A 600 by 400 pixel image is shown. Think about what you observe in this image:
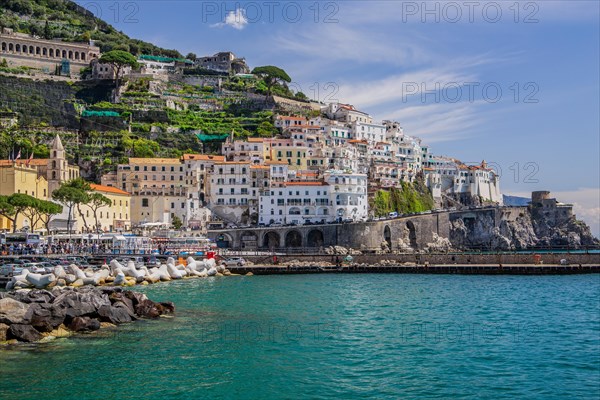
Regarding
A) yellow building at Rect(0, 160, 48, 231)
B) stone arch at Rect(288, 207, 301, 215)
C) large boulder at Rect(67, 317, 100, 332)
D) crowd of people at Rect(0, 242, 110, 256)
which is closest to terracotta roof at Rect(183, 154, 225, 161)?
stone arch at Rect(288, 207, 301, 215)

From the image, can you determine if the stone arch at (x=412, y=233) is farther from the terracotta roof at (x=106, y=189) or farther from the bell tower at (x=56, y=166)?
the bell tower at (x=56, y=166)

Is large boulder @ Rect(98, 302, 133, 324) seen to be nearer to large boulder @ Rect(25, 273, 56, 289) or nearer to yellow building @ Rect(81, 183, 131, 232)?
large boulder @ Rect(25, 273, 56, 289)

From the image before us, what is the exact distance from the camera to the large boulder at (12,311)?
20.9 metres

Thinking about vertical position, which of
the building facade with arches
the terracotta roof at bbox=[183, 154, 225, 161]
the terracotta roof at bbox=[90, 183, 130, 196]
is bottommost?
the terracotta roof at bbox=[90, 183, 130, 196]

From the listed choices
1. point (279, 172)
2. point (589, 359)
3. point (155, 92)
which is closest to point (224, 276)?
point (279, 172)

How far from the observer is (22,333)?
66.9ft

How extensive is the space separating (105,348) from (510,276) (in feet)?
122

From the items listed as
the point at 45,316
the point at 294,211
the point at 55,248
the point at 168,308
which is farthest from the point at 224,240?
the point at 45,316

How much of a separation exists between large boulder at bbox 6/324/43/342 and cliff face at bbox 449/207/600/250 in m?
72.1

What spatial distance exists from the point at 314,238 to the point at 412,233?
49.3ft

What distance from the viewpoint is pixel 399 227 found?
2987 inches

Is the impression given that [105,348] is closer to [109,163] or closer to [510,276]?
[510,276]

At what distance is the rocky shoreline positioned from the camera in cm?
2077

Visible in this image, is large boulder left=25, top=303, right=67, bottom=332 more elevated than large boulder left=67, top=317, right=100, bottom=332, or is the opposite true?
large boulder left=25, top=303, right=67, bottom=332
